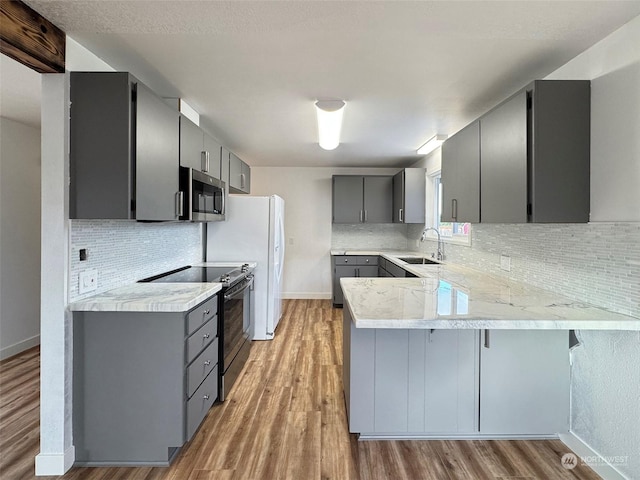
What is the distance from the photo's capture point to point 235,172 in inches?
160

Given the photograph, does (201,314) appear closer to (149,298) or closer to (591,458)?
(149,298)

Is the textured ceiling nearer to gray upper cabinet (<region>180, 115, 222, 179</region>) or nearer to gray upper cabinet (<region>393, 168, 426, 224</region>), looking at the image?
gray upper cabinet (<region>180, 115, 222, 179</region>)

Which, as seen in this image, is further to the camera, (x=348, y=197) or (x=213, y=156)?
(x=348, y=197)

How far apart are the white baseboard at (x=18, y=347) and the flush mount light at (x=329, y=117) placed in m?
3.72

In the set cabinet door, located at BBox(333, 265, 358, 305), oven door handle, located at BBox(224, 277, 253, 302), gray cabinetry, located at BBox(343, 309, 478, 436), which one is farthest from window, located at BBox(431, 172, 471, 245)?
oven door handle, located at BBox(224, 277, 253, 302)

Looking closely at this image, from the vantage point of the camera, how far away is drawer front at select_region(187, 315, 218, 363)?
1957 millimetres

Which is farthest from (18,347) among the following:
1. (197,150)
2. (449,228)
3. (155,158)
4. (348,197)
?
(449,228)

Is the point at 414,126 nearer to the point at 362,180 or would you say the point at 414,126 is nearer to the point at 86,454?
the point at 362,180

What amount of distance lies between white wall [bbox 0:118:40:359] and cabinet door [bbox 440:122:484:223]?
4.24 meters

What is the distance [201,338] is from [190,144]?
1430 millimetres

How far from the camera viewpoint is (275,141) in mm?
4203

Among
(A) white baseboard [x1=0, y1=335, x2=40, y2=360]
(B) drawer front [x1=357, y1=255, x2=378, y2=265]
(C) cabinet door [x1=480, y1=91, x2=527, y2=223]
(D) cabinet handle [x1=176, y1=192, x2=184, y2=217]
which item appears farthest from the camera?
(B) drawer front [x1=357, y1=255, x2=378, y2=265]

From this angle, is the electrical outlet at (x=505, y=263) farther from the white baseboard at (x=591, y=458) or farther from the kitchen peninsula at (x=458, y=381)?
the white baseboard at (x=591, y=458)

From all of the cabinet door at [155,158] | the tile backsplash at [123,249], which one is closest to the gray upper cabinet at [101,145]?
the cabinet door at [155,158]
